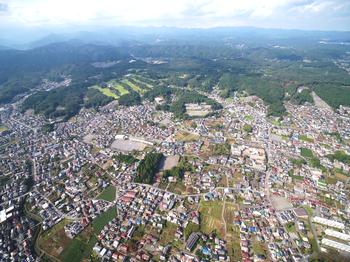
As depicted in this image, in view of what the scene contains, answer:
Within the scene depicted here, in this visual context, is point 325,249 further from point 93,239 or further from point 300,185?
point 93,239

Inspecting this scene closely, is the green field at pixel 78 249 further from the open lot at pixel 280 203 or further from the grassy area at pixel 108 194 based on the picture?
the open lot at pixel 280 203

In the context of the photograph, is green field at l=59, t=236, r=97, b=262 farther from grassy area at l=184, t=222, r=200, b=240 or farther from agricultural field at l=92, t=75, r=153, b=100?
agricultural field at l=92, t=75, r=153, b=100

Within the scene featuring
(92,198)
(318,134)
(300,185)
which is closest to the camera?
(92,198)

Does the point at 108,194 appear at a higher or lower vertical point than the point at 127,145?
higher

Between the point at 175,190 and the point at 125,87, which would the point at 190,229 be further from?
the point at 125,87

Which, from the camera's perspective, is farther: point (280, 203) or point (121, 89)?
point (121, 89)

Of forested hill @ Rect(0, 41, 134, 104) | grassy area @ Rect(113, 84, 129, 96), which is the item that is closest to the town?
grassy area @ Rect(113, 84, 129, 96)

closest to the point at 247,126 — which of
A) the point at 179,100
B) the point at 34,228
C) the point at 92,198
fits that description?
the point at 179,100

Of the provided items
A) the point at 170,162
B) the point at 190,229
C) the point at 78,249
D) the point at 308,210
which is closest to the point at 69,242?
the point at 78,249

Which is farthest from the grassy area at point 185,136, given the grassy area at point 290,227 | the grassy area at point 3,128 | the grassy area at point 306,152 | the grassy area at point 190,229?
the grassy area at point 3,128
